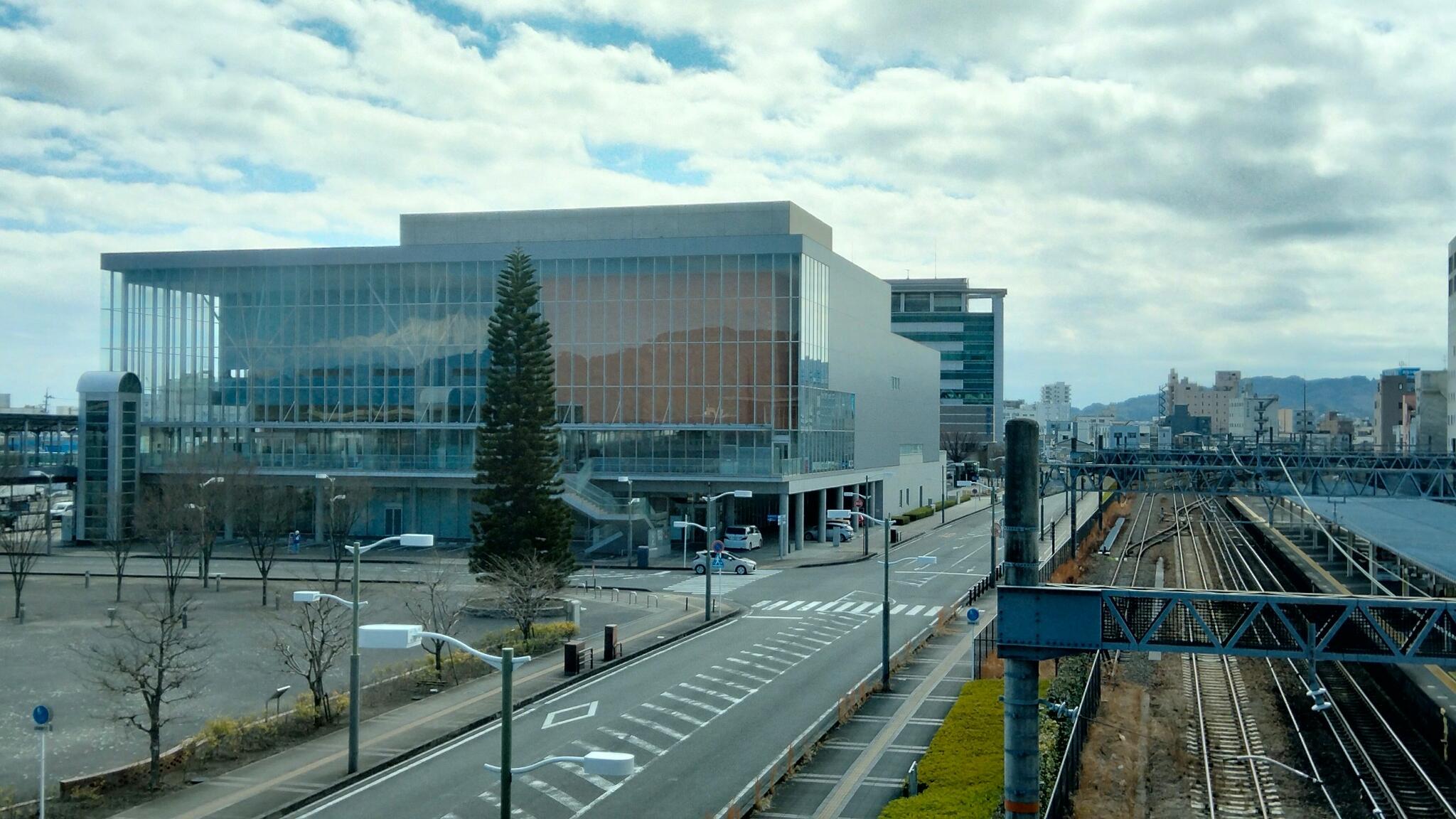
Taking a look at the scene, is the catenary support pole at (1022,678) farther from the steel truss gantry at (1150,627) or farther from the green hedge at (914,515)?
the green hedge at (914,515)

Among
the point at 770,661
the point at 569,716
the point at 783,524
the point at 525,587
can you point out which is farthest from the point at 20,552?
the point at 783,524

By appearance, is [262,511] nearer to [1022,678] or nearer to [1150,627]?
[1022,678]

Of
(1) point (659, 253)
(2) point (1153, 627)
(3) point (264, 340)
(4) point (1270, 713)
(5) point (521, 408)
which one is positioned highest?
(1) point (659, 253)

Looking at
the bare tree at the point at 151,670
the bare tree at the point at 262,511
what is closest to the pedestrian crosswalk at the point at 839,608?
the bare tree at the point at 151,670

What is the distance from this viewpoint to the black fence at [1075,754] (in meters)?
21.8

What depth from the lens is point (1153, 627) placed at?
18859 mm

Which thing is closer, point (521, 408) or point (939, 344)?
point (521, 408)

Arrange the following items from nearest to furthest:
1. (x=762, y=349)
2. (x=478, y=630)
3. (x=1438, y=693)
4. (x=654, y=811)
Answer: (x=654, y=811) < (x=1438, y=693) < (x=478, y=630) < (x=762, y=349)

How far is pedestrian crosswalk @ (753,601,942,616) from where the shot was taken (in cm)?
4884

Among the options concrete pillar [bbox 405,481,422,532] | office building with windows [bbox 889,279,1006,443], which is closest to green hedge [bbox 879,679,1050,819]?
concrete pillar [bbox 405,481,422,532]

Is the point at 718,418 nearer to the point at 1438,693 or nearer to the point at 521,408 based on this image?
the point at 521,408

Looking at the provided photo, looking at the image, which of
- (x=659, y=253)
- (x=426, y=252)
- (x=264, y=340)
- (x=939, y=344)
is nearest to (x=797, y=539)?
(x=659, y=253)

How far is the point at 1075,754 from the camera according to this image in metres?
25.8

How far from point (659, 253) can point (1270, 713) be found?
47.8 meters
